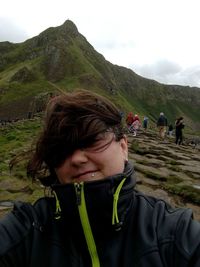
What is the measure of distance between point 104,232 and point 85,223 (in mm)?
133

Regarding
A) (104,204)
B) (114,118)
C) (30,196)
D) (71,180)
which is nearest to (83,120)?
(114,118)

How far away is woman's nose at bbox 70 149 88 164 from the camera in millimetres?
2391

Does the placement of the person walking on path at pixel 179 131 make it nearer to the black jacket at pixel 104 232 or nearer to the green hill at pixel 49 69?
the black jacket at pixel 104 232

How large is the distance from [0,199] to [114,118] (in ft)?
16.3

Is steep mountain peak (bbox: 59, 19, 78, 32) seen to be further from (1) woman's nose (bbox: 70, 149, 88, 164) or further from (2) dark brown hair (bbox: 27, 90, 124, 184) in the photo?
(1) woman's nose (bbox: 70, 149, 88, 164)

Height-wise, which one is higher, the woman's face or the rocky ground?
the woman's face

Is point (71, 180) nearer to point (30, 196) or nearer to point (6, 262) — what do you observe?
point (6, 262)

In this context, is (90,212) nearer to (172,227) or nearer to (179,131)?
(172,227)

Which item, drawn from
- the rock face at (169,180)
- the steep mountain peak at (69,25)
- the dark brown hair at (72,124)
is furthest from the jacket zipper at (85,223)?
the steep mountain peak at (69,25)

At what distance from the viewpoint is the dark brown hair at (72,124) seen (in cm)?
244

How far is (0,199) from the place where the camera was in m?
6.96

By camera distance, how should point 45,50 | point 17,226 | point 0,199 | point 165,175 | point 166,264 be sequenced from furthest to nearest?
1. point 45,50
2. point 165,175
3. point 0,199
4. point 17,226
5. point 166,264

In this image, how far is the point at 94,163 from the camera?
2400 millimetres

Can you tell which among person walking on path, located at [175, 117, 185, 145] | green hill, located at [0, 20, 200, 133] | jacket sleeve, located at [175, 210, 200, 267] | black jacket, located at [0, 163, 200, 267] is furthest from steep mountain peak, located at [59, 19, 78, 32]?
jacket sleeve, located at [175, 210, 200, 267]
